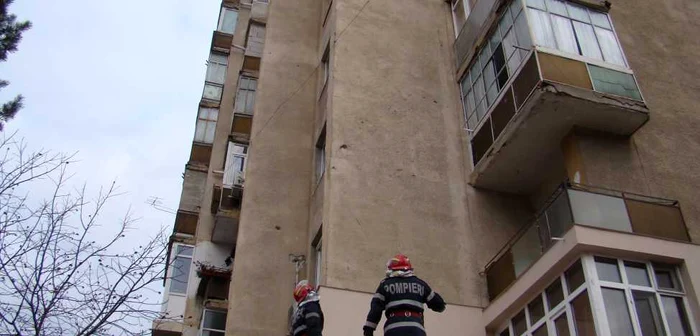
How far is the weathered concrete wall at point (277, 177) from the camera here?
17.0m

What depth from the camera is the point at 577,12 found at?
1598cm

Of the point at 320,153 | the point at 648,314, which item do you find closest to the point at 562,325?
the point at 648,314

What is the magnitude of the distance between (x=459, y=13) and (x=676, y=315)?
10886 millimetres

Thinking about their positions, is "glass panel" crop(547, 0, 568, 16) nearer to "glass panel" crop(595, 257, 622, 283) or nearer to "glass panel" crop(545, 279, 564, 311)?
"glass panel" crop(595, 257, 622, 283)

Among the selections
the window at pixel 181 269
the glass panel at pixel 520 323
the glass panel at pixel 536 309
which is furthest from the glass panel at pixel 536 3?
the window at pixel 181 269

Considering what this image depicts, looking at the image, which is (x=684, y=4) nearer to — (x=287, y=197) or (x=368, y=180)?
(x=368, y=180)

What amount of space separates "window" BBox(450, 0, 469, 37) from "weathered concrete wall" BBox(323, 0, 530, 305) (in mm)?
366

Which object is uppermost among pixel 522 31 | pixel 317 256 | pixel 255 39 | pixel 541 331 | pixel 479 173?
pixel 255 39

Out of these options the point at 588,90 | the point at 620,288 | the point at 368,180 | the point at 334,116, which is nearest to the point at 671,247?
the point at 620,288

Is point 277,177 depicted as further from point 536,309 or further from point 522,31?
point 536,309

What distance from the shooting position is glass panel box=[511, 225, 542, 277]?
Result: 13.0m

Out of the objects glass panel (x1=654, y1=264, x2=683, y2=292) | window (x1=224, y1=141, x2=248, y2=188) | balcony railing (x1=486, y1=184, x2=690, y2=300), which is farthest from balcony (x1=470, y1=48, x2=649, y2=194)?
window (x1=224, y1=141, x2=248, y2=188)

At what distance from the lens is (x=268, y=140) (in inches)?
774

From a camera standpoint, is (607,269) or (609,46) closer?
(607,269)
